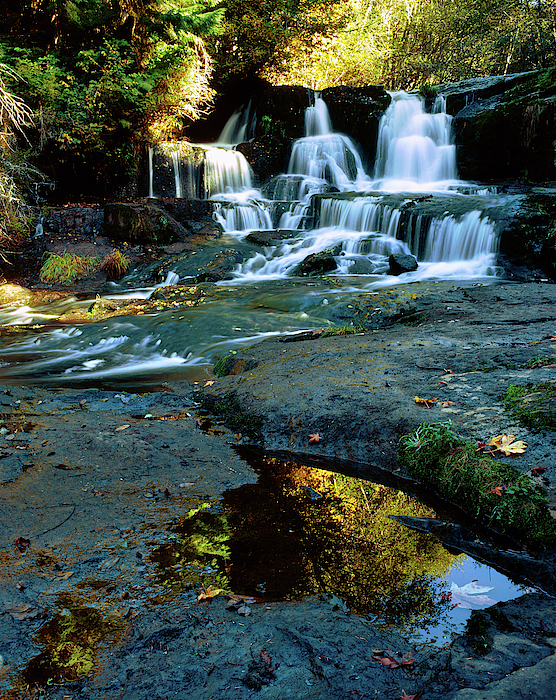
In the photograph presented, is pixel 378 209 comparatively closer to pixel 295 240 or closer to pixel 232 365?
pixel 295 240

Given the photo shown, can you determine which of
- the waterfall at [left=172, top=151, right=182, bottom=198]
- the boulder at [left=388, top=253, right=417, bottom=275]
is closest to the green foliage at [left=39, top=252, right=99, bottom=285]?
the waterfall at [left=172, top=151, right=182, bottom=198]

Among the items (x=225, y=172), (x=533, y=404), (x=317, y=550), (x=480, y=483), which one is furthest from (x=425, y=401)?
(x=225, y=172)

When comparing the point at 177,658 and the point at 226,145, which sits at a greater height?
the point at 226,145

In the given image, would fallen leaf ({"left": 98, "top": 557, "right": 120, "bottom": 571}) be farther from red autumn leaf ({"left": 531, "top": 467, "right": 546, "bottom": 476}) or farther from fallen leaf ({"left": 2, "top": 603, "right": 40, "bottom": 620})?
red autumn leaf ({"left": 531, "top": 467, "right": 546, "bottom": 476})

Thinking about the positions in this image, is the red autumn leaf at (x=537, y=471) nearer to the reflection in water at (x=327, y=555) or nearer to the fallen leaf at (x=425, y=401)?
the reflection in water at (x=327, y=555)

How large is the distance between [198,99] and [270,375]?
15884mm

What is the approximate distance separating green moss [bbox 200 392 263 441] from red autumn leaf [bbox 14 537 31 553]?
6.30 feet

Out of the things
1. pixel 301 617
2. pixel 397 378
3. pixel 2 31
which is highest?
pixel 2 31

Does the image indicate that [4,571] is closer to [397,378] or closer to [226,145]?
[397,378]

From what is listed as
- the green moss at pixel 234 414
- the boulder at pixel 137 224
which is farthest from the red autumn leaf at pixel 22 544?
the boulder at pixel 137 224

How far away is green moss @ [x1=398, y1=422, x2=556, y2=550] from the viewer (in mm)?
2578

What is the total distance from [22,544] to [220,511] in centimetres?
106

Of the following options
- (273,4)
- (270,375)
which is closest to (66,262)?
(270,375)

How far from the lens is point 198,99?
17.6m
